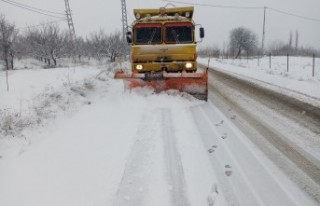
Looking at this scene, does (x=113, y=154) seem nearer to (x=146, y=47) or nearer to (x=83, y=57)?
(x=146, y=47)

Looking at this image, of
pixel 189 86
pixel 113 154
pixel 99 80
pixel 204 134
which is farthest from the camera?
pixel 99 80

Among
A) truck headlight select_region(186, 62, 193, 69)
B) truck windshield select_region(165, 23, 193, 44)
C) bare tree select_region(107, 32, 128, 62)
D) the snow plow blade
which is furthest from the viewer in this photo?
bare tree select_region(107, 32, 128, 62)

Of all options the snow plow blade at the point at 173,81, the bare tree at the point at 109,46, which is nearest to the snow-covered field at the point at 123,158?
the snow plow blade at the point at 173,81

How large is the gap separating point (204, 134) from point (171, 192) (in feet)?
9.19

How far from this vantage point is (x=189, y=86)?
36.7ft

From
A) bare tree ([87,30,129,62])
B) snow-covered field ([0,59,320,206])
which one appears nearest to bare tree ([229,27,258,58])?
bare tree ([87,30,129,62])

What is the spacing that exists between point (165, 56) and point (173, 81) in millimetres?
1244

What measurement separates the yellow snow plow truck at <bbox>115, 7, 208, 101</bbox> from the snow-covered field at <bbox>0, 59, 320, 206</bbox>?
1722mm

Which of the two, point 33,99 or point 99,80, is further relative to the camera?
point 99,80

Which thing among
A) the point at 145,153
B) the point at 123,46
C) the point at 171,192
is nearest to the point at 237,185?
the point at 171,192

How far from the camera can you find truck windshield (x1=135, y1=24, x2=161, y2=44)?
491 inches

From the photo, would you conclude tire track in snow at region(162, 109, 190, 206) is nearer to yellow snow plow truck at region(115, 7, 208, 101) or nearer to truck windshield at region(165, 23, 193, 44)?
yellow snow plow truck at region(115, 7, 208, 101)

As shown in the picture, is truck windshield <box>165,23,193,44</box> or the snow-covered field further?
truck windshield <box>165,23,193,44</box>

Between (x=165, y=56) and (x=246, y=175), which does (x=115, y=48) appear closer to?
(x=165, y=56)
